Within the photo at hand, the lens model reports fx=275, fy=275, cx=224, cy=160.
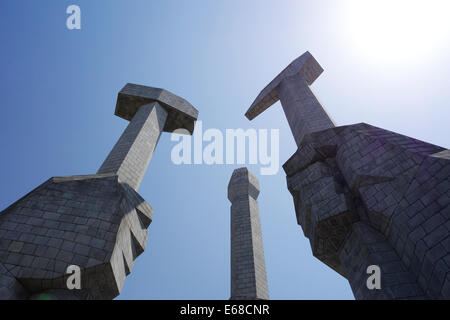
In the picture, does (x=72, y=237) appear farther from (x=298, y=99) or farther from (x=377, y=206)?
(x=298, y=99)

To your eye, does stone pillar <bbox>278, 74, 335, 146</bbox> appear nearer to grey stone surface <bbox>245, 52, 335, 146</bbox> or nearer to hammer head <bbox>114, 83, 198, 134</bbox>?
grey stone surface <bbox>245, 52, 335, 146</bbox>

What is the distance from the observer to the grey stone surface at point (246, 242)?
10930 millimetres

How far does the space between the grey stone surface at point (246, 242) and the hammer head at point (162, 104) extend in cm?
573

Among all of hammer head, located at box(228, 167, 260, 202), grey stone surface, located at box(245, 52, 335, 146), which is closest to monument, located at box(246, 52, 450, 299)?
grey stone surface, located at box(245, 52, 335, 146)

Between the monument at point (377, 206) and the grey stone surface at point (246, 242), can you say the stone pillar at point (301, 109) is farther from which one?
the grey stone surface at point (246, 242)

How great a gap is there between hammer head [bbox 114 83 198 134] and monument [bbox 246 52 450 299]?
227 inches

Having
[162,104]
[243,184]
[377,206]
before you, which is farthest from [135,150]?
[243,184]

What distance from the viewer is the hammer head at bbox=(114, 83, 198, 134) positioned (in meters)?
10.7

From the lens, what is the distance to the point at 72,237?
4586 millimetres

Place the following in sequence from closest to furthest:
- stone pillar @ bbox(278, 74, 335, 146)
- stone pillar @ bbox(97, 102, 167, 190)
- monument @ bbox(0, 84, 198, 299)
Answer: monument @ bbox(0, 84, 198, 299) → stone pillar @ bbox(97, 102, 167, 190) → stone pillar @ bbox(278, 74, 335, 146)

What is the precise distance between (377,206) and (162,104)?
8355 millimetres

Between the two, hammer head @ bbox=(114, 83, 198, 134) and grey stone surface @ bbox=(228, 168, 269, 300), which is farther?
grey stone surface @ bbox=(228, 168, 269, 300)
